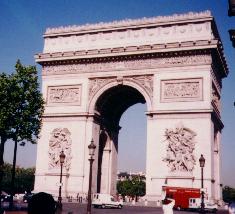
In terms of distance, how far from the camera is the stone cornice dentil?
105 ft

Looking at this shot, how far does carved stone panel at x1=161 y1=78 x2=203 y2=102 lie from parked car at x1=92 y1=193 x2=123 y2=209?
8.55 metres

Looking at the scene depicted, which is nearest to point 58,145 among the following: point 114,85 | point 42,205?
point 114,85

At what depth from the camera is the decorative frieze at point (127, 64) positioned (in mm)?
31344

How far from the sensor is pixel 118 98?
36.9m

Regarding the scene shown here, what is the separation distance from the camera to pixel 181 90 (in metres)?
31.3

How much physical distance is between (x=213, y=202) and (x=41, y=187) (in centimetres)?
1352

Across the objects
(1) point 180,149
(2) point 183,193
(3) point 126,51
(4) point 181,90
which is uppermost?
(3) point 126,51

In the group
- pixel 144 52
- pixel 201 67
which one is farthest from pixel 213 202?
pixel 144 52

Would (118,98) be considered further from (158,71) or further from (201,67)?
(201,67)

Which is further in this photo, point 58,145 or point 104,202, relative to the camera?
point 58,145

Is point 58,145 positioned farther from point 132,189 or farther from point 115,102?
point 132,189

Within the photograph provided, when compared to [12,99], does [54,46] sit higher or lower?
higher

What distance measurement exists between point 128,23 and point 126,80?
4756mm

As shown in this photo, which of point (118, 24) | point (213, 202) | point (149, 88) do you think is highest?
point (118, 24)
